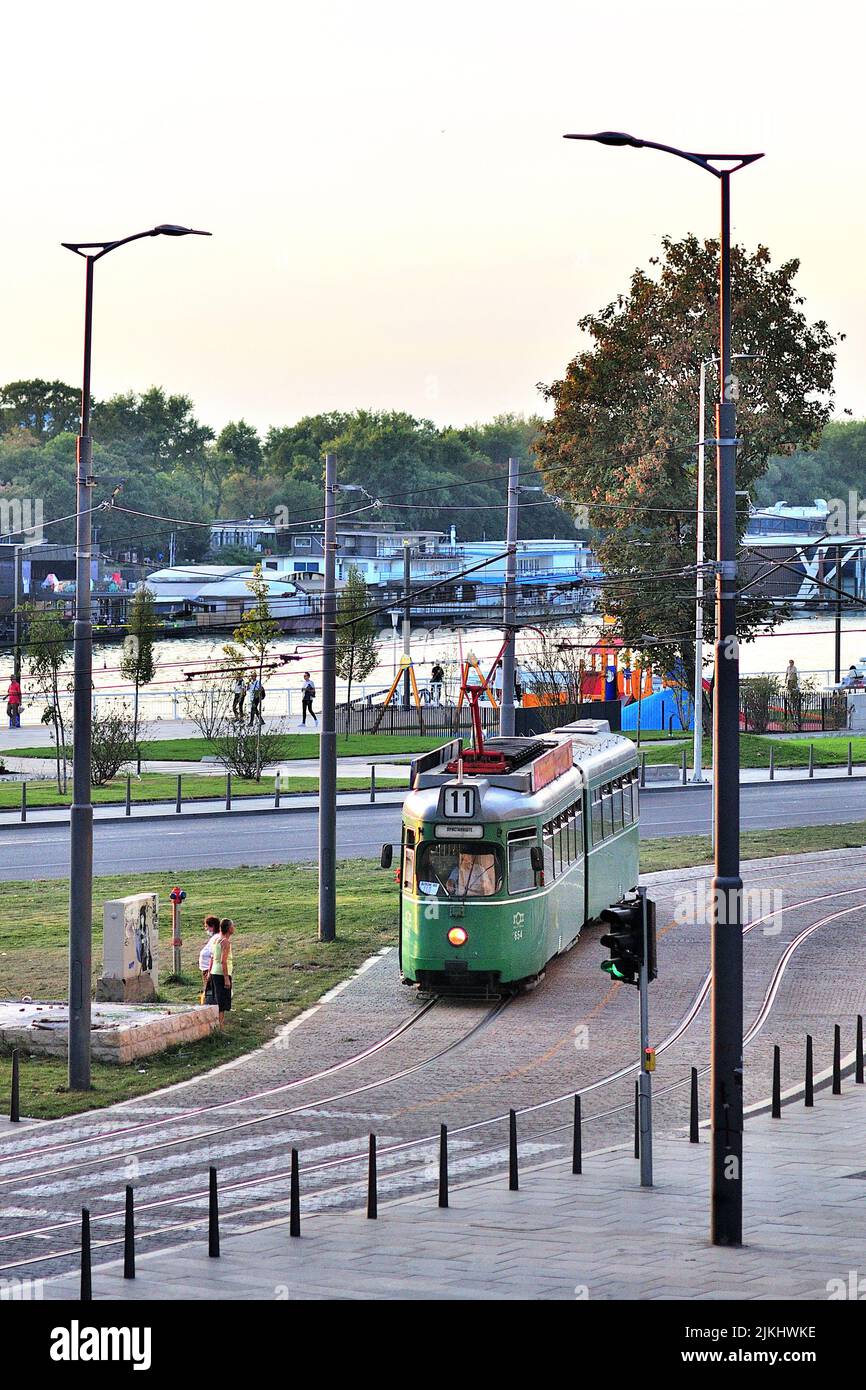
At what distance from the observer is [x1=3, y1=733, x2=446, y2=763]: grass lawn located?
5916cm

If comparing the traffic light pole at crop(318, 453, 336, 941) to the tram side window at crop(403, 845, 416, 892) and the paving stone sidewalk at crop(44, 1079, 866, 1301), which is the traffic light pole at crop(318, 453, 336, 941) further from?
the paving stone sidewalk at crop(44, 1079, 866, 1301)

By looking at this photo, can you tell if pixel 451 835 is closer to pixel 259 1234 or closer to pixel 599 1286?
pixel 259 1234

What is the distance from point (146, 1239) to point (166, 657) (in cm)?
12307

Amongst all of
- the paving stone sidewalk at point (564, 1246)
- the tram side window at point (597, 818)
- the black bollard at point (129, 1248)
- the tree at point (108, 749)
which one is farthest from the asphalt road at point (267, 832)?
the black bollard at point (129, 1248)

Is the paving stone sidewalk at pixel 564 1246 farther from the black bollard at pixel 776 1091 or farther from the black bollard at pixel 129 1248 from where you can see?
the black bollard at pixel 776 1091

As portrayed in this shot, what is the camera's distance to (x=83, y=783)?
73.4 feet

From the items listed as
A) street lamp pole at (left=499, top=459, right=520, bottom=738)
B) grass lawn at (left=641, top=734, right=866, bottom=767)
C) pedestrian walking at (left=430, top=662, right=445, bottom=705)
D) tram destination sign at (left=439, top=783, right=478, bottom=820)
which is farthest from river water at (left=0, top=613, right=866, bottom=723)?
tram destination sign at (left=439, top=783, right=478, bottom=820)

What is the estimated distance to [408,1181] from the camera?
17.8 meters

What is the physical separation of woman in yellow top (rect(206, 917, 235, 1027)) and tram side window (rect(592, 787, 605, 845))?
25.1 feet

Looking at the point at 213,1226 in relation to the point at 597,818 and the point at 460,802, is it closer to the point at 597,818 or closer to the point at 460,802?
the point at 460,802

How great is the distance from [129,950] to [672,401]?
141ft

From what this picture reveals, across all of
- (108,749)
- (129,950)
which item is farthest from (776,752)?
(129,950)

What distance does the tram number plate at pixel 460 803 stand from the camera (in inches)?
1029

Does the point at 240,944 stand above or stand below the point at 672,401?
below
